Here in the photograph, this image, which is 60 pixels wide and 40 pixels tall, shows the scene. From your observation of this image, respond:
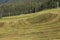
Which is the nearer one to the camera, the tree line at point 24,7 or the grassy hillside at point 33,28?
the grassy hillside at point 33,28

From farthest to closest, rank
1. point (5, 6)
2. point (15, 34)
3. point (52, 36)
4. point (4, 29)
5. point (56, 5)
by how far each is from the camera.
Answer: point (5, 6) → point (56, 5) → point (4, 29) → point (15, 34) → point (52, 36)

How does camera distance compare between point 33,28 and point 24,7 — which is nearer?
point 33,28

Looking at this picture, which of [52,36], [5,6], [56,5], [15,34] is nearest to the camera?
[52,36]

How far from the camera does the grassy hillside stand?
31.1ft

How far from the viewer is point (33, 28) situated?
1088 cm

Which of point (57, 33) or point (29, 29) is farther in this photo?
point (29, 29)

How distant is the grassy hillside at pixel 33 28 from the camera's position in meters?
9.48

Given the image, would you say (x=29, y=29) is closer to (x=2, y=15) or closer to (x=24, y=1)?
(x=2, y=15)

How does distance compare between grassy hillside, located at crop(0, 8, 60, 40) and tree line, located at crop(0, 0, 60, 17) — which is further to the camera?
tree line, located at crop(0, 0, 60, 17)

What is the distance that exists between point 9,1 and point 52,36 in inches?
391

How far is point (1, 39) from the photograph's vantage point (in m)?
9.58

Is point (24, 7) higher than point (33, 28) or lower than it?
higher

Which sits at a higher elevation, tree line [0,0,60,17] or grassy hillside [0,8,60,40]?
tree line [0,0,60,17]

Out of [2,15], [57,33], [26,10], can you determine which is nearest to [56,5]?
[26,10]
